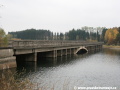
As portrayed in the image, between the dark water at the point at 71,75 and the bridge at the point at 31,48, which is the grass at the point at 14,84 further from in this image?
the bridge at the point at 31,48

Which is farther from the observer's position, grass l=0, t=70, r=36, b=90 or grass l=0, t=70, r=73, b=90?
grass l=0, t=70, r=73, b=90

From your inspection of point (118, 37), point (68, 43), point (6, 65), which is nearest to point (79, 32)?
point (118, 37)

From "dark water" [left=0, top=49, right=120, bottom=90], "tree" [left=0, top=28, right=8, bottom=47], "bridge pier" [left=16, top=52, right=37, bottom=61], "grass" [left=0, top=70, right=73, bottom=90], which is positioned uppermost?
"tree" [left=0, top=28, right=8, bottom=47]

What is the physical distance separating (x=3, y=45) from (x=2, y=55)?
2.30 meters

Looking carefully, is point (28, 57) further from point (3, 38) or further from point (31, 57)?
point (3, 38)

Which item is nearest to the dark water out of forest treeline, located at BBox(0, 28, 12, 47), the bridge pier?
the bridge pier

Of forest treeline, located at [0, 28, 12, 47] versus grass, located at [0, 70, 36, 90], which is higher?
forest treeline, located at [0, 28, 12, 47]

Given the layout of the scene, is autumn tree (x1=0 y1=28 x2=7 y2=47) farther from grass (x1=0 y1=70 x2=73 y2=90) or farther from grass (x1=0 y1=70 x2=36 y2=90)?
grass (x1=0 y1=70 x2=36 y2=90)

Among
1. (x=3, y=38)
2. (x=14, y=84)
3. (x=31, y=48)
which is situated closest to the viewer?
(x=14, y=84)

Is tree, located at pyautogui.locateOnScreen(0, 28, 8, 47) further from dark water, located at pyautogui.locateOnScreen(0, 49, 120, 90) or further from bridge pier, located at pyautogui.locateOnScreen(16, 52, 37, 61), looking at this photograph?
bridge pier, located at pyautogui.locateOnScreen(16, 52, 37, 61)

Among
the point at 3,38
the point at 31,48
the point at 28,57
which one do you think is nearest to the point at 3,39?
the point at 3,38

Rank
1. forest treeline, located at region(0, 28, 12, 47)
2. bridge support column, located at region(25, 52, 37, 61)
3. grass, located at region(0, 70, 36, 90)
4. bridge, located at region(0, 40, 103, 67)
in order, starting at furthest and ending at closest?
bridge support column, located at region(25, 52, 37, 61) → bridge, located at region(0, 40, 103, 67) → forest treeline, located at region(0, 28, 12, 47) → grass, located at region(0, 70, 36, 90)

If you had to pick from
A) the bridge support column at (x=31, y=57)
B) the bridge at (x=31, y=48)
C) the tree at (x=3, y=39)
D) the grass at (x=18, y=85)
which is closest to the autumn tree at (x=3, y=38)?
the tree at (x=3, y=39)

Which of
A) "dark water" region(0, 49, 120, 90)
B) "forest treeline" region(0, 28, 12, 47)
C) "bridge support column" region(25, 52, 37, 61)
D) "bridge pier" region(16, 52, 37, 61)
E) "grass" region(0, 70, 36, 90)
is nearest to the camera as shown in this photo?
"grass" region(0, 70, 36, 90)
